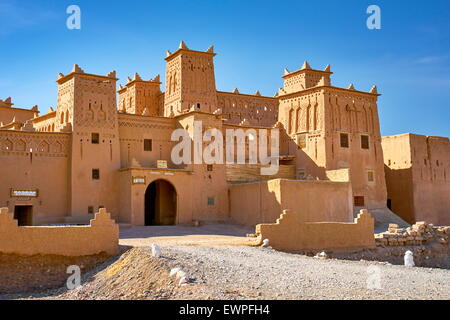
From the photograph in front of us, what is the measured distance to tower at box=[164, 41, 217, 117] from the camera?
38.8m

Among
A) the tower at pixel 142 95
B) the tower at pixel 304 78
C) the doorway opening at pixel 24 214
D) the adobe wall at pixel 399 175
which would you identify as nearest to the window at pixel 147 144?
the doorway opening at pixel 24 214

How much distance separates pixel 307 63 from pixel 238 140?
1046 cm

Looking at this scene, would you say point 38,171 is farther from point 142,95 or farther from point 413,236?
point 413,236

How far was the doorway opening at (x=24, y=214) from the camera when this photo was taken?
29.5 metres

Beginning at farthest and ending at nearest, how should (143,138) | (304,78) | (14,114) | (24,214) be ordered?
(14,114) → (304,78) → (143,138) → (24,214)

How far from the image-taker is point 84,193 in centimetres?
3034

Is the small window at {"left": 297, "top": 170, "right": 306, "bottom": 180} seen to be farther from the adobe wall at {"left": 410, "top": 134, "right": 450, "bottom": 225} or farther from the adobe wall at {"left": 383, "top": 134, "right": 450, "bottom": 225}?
the adobe wall at {"left": 410, "top": 134, "right": 450, "bottom": 225}

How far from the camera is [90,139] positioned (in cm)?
3106

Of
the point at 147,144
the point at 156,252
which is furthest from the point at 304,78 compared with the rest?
the point at 156,252

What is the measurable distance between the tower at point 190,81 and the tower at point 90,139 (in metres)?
7.32

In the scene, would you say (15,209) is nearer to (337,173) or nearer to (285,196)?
(285,196)

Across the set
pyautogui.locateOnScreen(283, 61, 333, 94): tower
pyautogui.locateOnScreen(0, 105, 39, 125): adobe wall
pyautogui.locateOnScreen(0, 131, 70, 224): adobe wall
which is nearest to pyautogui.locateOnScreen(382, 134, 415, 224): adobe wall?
pyautogui.locateOnScreen(283, 61, 333, 94): tower

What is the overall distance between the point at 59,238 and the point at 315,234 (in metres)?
10.8
